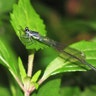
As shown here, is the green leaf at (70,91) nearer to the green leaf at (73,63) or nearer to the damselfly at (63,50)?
the damselfly at (63,50)

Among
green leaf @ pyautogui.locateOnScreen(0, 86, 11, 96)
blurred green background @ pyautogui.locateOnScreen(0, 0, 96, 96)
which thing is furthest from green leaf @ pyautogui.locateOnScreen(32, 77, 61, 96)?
blurred green background @ pyautogui.locateOnScreen(0, 0, 96, 96)

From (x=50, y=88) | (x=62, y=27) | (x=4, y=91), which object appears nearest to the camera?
(x=50, y=88)

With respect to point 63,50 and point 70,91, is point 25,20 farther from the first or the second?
point 70,91

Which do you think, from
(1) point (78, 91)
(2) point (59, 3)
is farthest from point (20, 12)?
(2) point (59, 3)

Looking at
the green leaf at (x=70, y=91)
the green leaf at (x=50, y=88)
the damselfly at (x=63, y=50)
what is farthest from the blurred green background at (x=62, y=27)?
the green leaf at (x=50, y=88)

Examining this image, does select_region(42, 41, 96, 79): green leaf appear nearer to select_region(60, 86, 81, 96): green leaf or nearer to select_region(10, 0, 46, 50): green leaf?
select_region(10, 0, 46, 50): green leaf

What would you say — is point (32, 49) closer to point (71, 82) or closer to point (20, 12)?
point (20, 12)

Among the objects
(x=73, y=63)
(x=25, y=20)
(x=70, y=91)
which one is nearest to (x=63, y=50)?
(x=70, y=91)
